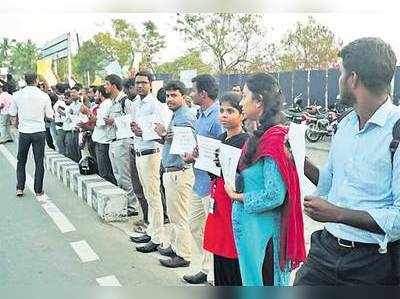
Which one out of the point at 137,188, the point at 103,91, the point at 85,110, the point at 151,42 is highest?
the point at 151,42

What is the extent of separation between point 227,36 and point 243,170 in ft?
2.19

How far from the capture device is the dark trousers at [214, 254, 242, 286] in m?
2.37

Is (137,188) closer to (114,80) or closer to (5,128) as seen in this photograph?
(114,80)

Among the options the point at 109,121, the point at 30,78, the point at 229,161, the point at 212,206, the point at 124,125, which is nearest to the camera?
the point at 229,161

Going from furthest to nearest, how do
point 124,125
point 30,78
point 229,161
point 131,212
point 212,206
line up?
point 124,125, point 131,212, point 30,78, point 212,206, point 229,161

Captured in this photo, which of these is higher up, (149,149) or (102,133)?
(102,133)

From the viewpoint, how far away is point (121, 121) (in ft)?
10.3

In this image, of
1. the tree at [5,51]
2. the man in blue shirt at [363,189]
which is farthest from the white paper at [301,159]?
the tree at [5,51]

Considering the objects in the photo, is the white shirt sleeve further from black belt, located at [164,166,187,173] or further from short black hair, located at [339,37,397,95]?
short black hair, located at [339,37,397,95]

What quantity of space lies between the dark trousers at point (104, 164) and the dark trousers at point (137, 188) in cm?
14

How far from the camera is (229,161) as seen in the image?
2283mm

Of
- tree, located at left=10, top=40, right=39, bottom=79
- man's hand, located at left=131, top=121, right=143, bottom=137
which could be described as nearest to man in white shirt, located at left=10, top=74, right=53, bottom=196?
tree, located at left=10, top=40, right=39, bottom=79

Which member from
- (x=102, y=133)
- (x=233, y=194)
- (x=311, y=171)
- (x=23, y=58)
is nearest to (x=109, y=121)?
(x=102, y=133)

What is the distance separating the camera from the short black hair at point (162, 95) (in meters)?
2.84
